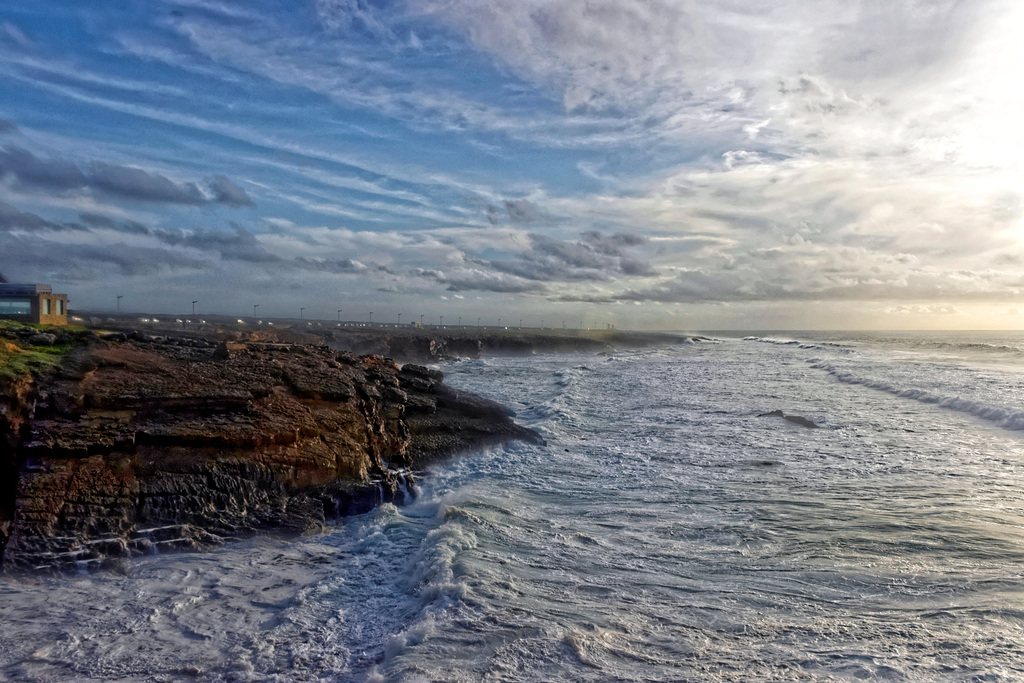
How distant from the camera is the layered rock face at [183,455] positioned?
8422 mm

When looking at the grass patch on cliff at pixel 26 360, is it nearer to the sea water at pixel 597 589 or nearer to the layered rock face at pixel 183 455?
the layered rock face at pixel 183 455

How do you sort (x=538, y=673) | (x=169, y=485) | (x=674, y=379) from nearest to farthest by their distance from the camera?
(x=538, y=673)
(x=169, y=485)
(x=674, y=379)

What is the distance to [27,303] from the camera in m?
28.5

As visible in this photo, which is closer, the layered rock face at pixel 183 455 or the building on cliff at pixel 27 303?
the layered rock face at pixel 183 455

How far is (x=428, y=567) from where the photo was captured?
7957 millimetres

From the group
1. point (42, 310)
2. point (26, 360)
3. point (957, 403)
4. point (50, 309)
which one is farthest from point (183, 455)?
point (957, 403)

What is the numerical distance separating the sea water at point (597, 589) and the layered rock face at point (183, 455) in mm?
670

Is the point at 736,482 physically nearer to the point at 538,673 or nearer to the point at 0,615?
the point at 538,673

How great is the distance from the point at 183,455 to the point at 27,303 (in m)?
26.7

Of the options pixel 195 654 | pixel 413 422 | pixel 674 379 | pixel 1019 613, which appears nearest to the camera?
pixel 195 654

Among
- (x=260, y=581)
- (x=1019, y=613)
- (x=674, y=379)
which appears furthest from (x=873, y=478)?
(x=674, y=379)

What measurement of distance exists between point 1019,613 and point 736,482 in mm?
5867

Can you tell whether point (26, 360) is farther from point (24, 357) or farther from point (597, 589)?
point (597, 589)

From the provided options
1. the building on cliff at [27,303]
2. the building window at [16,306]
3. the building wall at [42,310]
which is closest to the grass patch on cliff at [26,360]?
the building wall at [42,310]
